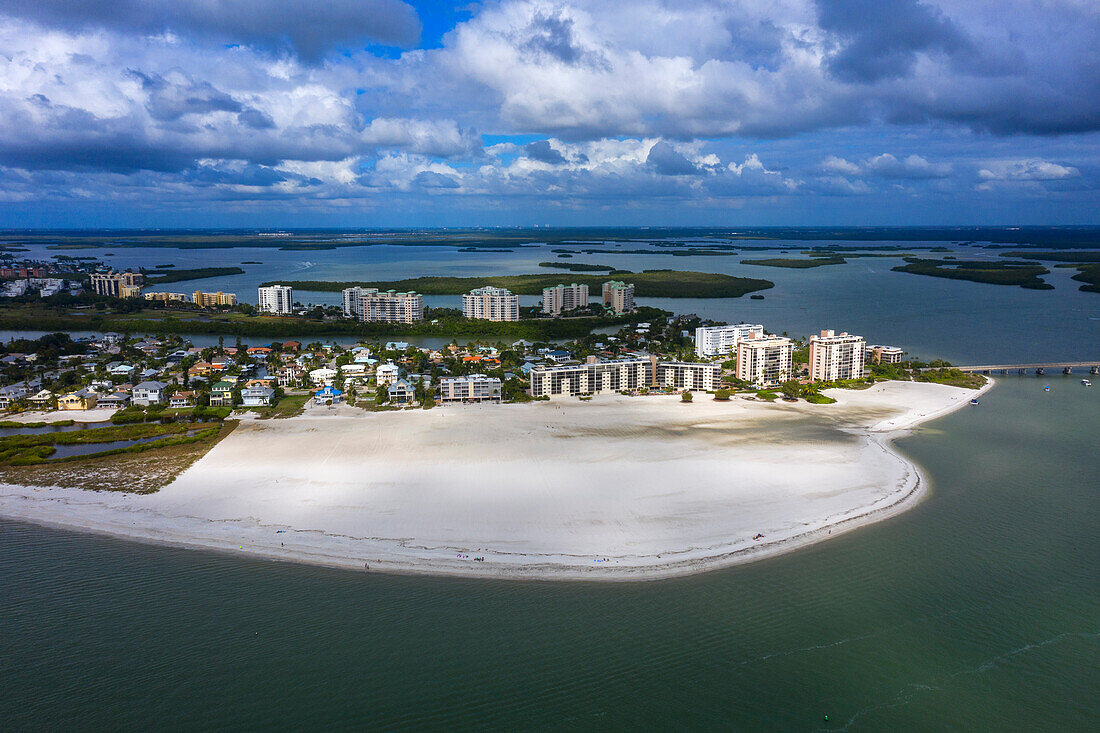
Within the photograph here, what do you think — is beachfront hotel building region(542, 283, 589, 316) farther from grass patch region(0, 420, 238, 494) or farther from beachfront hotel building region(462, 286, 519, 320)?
grass patch region(0, 420, 238, 494)

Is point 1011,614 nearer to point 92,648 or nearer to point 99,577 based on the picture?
point 92,648

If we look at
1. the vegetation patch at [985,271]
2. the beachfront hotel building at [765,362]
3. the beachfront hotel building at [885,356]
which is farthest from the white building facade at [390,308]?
the vegetation patch at [985,271]

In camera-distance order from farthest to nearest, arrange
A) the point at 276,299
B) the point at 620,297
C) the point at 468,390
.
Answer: the point at 276,299, the point at 620,297, the point at 468,390

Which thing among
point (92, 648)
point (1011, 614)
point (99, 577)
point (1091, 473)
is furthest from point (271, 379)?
point (1091, 473)

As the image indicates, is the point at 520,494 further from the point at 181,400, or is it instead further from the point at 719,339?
the point at 719,339

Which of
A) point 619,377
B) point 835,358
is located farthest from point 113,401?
point 835,358

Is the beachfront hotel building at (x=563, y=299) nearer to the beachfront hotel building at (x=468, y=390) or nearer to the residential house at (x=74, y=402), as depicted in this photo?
the beachfront hotel building at (x=468, y=390)

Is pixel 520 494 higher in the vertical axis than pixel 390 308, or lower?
lower
